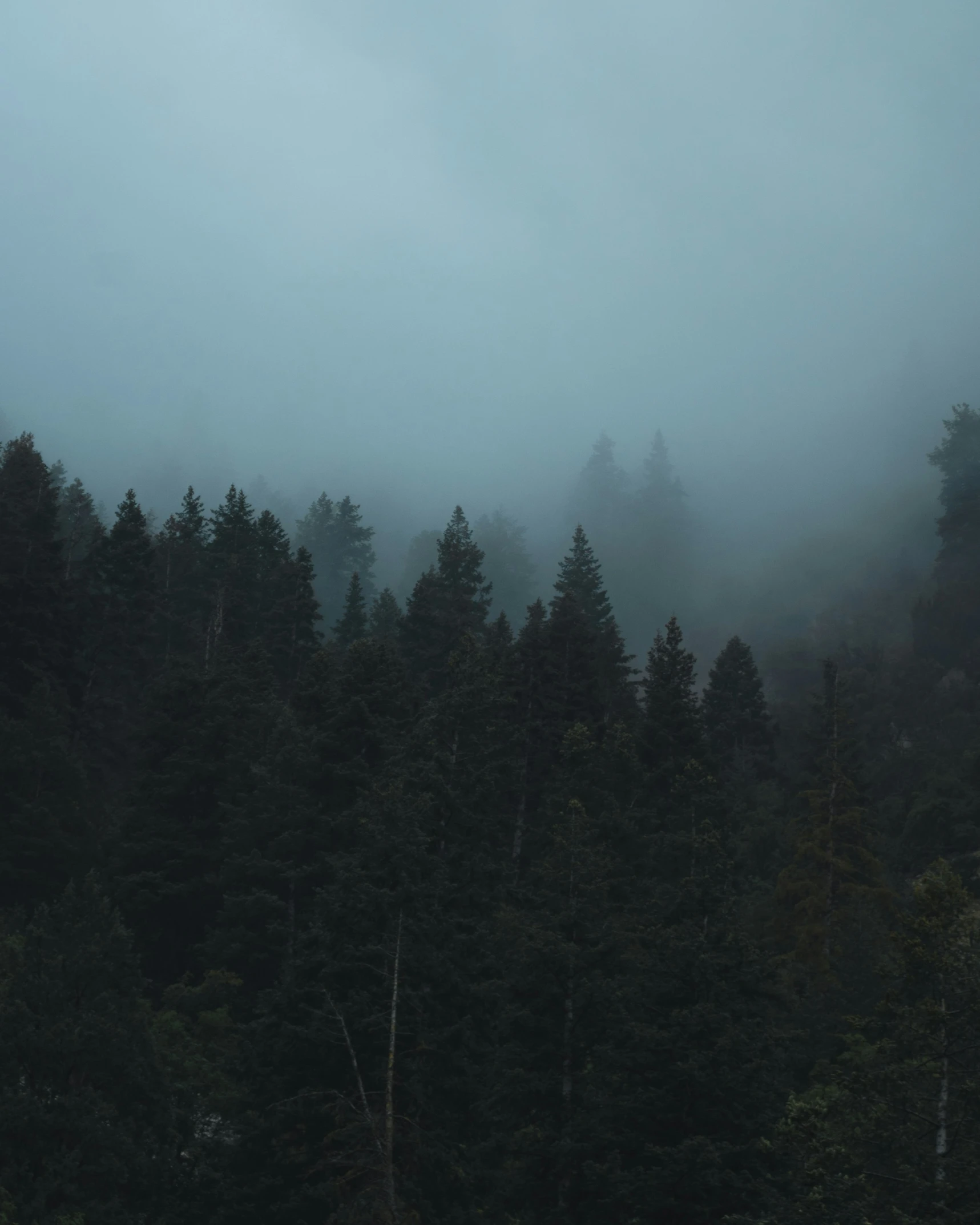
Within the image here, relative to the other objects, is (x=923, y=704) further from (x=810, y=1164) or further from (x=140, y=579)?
(x=810, y=1164)

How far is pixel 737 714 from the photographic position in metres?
62.2

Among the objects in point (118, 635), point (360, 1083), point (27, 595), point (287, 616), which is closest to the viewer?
point (360, 1083)

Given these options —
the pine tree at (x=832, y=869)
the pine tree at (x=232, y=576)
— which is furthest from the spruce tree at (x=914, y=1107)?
the pine tree at (x=232, y=576)

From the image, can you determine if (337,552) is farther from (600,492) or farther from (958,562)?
(958,562)

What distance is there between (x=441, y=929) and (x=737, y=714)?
42122 mm

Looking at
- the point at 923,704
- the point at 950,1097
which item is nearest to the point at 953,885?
the point at 950,1097

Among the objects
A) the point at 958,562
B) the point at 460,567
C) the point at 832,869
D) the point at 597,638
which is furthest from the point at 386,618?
the point at 958,562

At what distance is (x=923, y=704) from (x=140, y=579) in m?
46.1

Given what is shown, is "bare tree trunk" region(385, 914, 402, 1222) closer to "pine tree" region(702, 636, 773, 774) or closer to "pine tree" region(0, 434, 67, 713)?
"pine tree" region(0, 434, 67, 713)

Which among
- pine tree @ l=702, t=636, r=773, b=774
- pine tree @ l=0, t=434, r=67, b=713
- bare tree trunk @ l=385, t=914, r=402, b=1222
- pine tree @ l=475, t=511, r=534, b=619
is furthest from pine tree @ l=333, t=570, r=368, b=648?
bare tree trunk @ l=385, t=914, r=402, b=1222

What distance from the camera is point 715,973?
783 inches

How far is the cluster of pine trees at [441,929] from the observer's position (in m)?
18.3

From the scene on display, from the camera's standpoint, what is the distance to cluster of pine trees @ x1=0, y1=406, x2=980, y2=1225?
18328mm

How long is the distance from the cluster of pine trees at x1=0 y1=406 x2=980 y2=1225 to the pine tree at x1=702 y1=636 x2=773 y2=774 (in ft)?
1.98
